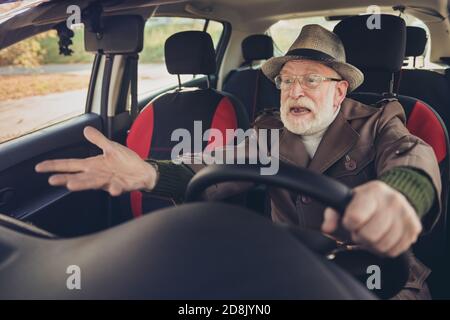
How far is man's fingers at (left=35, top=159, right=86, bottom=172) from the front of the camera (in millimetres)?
1114

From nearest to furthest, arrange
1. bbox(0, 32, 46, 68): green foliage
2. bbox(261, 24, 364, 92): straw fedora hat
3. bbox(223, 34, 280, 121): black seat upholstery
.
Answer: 1. bbox(261, 24, 364, 92): straw fedora hat
2. bbox(0, 32, 46, 68): green foliage
3. bbox(223, 34, 280, 121): black seat upholstery

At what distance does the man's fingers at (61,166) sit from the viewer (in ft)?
3.66

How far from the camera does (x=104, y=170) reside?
1.18m

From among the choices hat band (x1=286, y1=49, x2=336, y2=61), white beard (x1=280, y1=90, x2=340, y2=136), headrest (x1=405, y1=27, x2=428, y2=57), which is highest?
headrest (x1=405, y1=27, x2=428, y2=57)

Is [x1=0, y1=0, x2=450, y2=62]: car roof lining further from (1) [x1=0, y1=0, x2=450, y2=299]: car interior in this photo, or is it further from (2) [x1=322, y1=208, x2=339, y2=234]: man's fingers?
(2) [x1=322, y1=208, x2=339, y2=234]: man's fingers

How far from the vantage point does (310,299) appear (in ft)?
2.20

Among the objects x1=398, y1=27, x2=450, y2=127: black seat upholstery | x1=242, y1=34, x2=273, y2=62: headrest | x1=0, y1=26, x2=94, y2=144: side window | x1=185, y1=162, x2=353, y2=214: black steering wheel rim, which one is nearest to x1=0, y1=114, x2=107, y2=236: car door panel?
x1=0, y1=26, x2=94, y2=144: side window

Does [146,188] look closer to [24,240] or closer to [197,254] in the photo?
[24,240]

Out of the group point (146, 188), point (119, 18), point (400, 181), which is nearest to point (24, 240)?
point (146, 188)

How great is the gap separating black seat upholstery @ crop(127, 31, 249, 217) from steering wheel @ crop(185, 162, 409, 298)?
4.78 feet

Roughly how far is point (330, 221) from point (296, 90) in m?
0.97

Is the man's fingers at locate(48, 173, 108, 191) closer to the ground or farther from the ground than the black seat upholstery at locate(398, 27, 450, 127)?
closer to the ground

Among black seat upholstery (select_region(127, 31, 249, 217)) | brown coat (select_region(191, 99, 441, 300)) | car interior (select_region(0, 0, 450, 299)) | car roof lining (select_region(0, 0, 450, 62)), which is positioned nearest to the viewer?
car interior (select_region(0, 0, 450, 299))

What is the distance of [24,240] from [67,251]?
13cm
